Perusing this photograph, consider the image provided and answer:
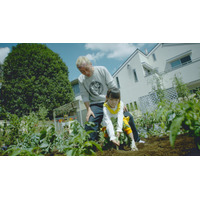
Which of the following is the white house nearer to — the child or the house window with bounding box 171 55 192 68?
the house window with bounding box 171 55 192 68

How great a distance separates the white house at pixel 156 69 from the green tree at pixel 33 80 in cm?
20

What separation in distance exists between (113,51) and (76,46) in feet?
1.20

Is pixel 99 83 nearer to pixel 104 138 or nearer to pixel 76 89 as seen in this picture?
pixel 76 89

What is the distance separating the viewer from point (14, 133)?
1.34m

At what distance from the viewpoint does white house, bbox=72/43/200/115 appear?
3.55ft

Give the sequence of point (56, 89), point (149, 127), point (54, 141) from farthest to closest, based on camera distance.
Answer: point (149, 127)
point (56, 89)
point (54, 141)

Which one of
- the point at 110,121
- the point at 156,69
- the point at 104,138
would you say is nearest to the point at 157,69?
the point at 156,69

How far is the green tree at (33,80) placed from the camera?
4.50ft

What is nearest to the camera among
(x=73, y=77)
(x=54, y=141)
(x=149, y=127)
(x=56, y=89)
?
(x=54, y=141)

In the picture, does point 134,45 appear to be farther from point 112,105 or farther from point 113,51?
point 112,105

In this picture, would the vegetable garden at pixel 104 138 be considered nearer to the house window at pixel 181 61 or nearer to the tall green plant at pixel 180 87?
the tall green plant at pixel 180 87
